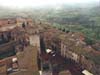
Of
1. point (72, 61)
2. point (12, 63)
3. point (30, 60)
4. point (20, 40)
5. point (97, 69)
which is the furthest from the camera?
point (20, 40)

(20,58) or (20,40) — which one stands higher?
(20,58)

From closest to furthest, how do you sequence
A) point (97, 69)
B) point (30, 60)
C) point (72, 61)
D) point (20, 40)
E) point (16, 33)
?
point (30, 60)
point (97, 69)
point (72, 61)
point (20, 40)
point (16, 33)

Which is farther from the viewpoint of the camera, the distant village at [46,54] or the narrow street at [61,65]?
the narrow street at [61,65]

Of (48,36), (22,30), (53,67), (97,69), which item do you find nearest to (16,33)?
(22,30)

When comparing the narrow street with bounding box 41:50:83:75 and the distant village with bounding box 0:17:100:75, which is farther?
the narrow street with bounding box 41:50:83:75

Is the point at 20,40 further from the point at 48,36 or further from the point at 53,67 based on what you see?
the point at 53,67

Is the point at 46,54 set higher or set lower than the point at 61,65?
higher

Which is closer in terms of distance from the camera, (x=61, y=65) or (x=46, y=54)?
(x=61, y=65)

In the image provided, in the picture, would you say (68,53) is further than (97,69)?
Yes
